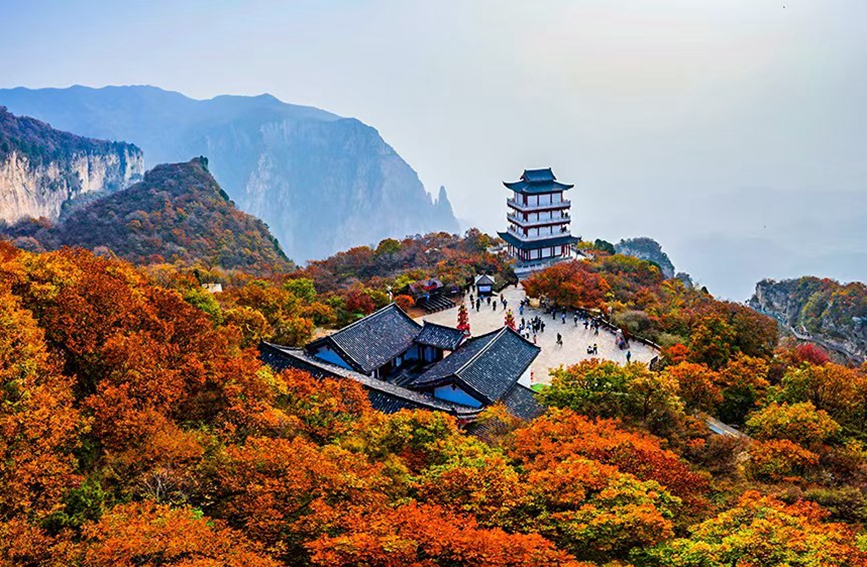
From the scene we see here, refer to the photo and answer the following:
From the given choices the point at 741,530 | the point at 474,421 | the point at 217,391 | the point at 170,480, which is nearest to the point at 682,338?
the point at 474,421

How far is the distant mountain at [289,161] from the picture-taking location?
18662cm

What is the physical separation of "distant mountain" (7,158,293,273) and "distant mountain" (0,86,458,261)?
109279mm

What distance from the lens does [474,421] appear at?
18.7m

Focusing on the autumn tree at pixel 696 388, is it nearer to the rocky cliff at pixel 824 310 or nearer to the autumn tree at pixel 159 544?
the autumn tree at pixel 159 544

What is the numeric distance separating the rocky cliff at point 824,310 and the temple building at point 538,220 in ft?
75.4

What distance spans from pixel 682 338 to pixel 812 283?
141ft

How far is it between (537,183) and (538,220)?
2.88 metres

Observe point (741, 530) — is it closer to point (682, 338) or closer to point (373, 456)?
point (373, 456)

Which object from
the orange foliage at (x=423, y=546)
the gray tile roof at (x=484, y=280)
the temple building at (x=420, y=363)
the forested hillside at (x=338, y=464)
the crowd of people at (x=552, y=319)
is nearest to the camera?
the orange foliage at (x=423, y=546)

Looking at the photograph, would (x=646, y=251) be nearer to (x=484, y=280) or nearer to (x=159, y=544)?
(x=484, y=280)

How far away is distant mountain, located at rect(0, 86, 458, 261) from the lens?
186625mm

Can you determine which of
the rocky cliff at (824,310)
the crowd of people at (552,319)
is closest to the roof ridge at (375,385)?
the crowd of people at (552,319)

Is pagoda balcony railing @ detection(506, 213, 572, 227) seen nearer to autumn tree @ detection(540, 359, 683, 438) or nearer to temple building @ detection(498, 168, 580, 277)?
temple building @ detection(498, 168, 580, 277)

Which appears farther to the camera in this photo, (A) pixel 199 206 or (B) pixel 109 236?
(A) pixel 199 206
